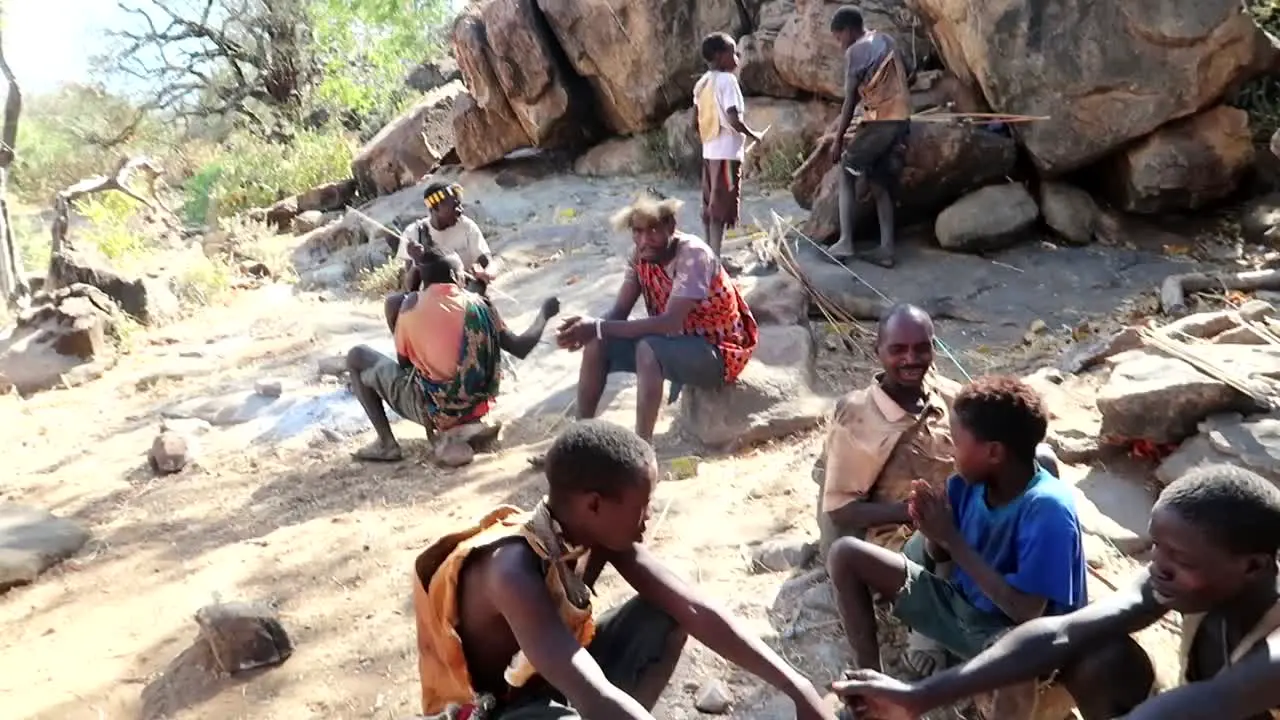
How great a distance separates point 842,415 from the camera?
9.27ft

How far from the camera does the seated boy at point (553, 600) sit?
1.93m

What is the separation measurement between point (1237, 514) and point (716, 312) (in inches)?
110

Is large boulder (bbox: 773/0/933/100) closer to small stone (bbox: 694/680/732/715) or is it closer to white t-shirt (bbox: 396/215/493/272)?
white t-shirt (bbox: 396/215/493/272)

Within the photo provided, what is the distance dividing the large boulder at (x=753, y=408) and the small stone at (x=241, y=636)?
201cm

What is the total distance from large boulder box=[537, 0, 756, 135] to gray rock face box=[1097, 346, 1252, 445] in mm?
7447

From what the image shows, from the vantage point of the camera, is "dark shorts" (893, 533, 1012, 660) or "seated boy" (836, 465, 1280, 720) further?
"dark shorts" (893, 533, 1012, 660)

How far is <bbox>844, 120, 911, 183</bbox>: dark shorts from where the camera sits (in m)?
6.59

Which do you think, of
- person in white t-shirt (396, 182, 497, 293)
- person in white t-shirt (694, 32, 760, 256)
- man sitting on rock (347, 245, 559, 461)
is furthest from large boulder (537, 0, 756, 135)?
man sitting on rock (347, 245, 559, 461)

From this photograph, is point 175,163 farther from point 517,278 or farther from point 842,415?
point 842,415

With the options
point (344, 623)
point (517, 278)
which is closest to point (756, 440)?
point (344, 623)

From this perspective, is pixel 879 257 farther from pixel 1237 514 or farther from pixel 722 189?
pixel 1237 514

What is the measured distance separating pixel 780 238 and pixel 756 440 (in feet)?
6.70

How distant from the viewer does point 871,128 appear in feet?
21.7

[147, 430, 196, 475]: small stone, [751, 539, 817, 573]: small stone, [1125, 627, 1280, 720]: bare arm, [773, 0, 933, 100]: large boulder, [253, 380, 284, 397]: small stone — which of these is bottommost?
[751, 539, 817, 573]: small stone
